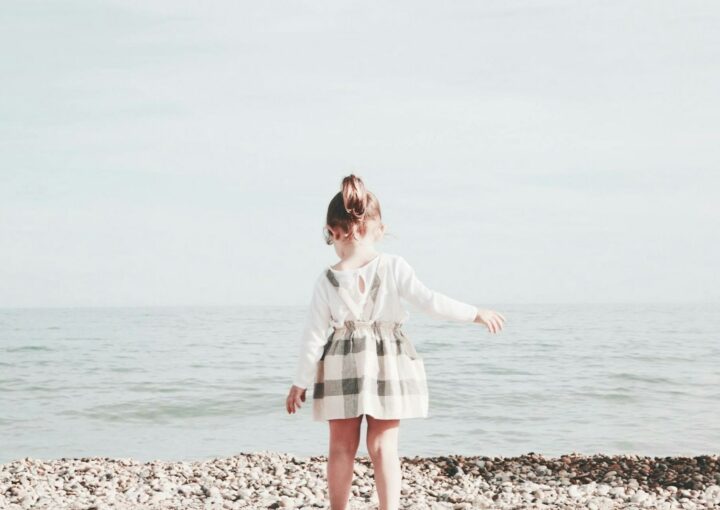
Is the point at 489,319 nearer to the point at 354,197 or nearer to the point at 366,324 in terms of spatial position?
the point at 366,324

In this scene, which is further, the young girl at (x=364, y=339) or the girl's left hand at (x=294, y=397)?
the girl's left hand at (x=294, y=397)

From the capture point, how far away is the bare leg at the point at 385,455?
408 centimetres

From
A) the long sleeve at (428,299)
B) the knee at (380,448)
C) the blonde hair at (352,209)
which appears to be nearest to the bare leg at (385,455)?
the knee at (380,448)

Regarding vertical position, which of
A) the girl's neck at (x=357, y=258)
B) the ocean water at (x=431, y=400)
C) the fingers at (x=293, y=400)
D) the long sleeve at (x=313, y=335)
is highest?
the girl's neck at (x=357, y=258)

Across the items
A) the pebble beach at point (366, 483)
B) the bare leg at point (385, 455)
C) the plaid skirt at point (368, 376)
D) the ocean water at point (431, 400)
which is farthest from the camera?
the ocean water at point (431, 400)

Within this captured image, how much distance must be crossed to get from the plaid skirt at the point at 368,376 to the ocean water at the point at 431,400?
490 cm

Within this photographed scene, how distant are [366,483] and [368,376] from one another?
3.02 meters

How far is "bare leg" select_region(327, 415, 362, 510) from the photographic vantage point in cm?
412

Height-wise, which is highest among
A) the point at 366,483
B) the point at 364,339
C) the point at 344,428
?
the point at 364,339

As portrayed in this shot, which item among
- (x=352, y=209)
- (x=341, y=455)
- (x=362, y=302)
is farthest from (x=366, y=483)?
(x=352, y=209)

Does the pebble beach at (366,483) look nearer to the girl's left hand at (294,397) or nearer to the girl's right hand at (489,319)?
the girl's left hand at (294,397)

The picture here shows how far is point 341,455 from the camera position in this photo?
4.16 metres

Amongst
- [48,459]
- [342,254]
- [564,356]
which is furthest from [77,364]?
[342,254]

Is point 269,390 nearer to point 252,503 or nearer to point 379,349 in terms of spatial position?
point 252,503
